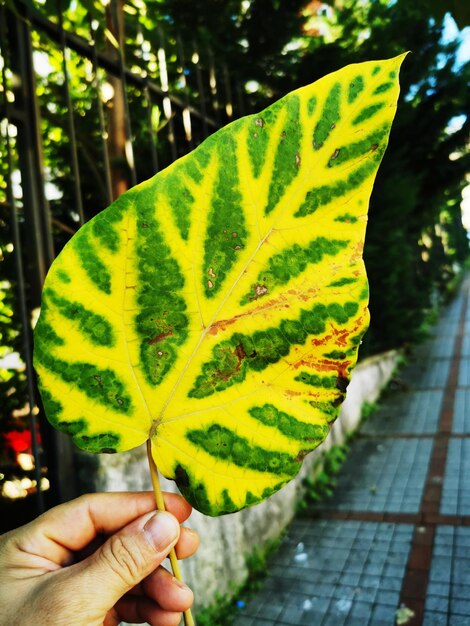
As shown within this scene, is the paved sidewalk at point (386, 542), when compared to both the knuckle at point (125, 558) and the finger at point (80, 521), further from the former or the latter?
the knuckle at point (125, 558)

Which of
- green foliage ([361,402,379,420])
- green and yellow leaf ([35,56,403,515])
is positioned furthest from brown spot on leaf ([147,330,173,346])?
green foliage ([361,402,379,420])

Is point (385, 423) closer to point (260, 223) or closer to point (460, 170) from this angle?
point (460, 170)

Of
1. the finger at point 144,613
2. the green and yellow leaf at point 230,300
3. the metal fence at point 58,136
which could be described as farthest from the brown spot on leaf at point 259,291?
the metal fence at point 58,136

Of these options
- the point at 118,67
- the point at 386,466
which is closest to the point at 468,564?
the point at 386,466

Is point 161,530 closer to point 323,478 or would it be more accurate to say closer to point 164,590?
point 164,590

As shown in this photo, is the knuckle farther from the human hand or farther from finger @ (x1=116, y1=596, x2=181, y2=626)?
finger @ (x1=116, y1=596, x2=181, y2=626)

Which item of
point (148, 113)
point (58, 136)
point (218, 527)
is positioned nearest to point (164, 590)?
point (218, 527)
